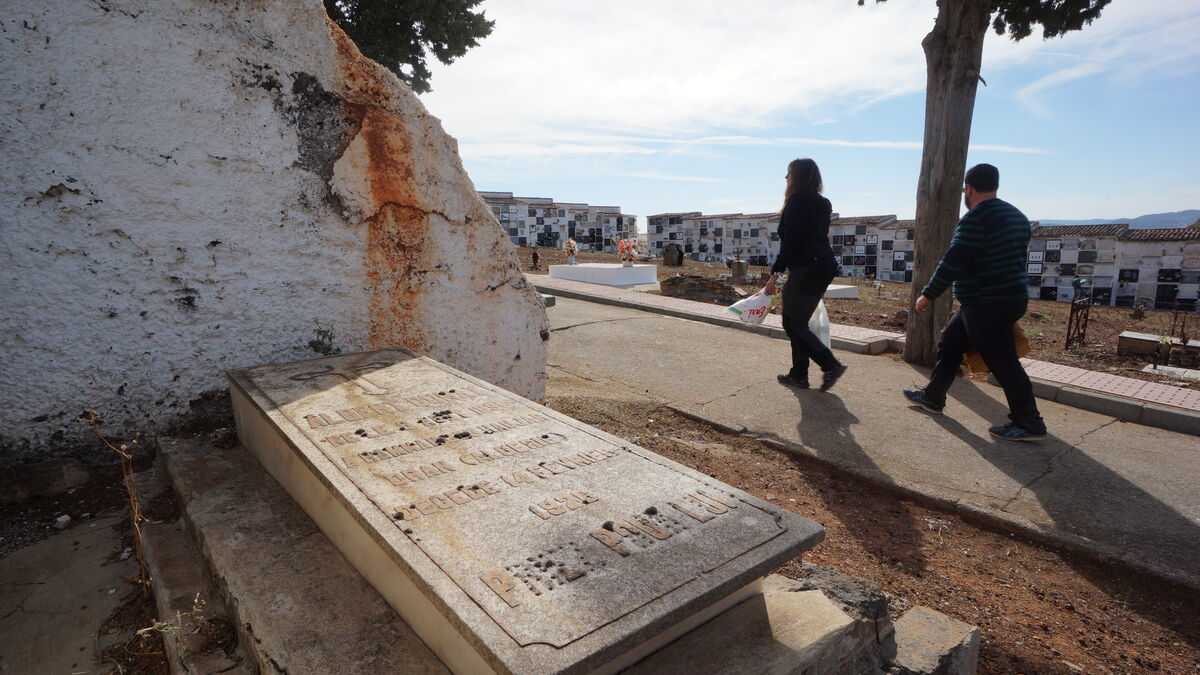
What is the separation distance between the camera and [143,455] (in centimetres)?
283

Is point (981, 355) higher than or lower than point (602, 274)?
lower

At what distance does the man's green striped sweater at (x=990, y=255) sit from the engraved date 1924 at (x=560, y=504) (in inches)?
119

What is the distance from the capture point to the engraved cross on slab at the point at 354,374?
263 cm

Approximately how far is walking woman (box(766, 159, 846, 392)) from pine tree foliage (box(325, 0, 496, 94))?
8.64 metres

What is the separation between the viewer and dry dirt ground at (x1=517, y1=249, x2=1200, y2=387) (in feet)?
20.2

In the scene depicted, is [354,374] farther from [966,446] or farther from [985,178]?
[985,178]

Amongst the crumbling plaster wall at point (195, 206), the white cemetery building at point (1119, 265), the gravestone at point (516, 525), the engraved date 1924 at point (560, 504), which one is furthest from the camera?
the white cemetery building at point (1119, 265)

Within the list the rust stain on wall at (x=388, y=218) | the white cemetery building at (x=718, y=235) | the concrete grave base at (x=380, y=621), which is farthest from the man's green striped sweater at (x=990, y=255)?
the white cemetery building at (x=718, y=235)

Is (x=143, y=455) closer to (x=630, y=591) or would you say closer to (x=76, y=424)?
(x=76, y=424)

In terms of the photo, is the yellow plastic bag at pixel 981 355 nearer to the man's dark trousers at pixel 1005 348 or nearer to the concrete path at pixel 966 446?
the man's dark trousers at pixel 1005 348

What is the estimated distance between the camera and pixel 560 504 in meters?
1.71

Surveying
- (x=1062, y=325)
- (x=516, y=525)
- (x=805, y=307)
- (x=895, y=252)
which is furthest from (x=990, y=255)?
(x=895, y=252)

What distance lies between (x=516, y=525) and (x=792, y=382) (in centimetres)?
363

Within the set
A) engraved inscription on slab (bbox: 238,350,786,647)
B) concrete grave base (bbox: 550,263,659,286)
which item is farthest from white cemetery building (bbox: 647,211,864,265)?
engraved inscription on slab (bbox: 238,350,786,647)
